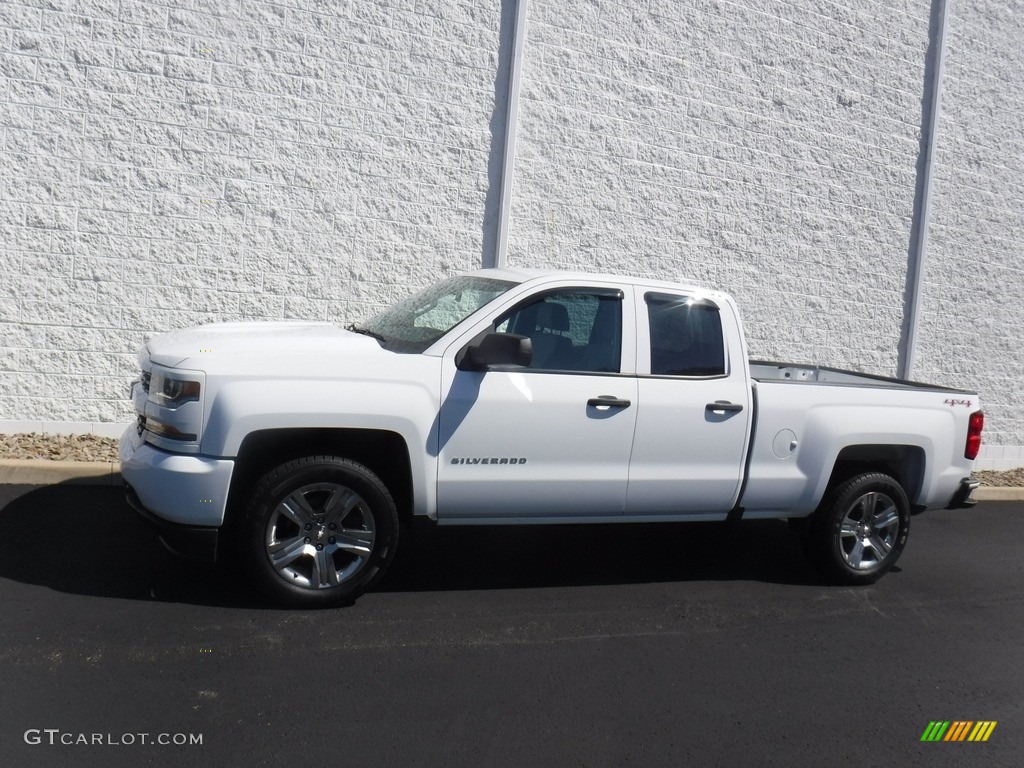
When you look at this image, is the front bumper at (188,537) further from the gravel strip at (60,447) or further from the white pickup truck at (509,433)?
the gravel strip at (60,447)

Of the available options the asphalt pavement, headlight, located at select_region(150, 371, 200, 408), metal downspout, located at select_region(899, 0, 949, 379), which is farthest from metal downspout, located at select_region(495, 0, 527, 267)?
metal downspout, located at select_region(899, 0, 949, 379)

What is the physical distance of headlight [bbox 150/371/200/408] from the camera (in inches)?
205

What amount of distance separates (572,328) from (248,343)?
76.9 inches

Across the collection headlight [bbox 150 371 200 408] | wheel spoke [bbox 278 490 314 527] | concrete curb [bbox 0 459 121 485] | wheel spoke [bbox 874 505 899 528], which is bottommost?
concrete curb [bbox 0 459 121 485]

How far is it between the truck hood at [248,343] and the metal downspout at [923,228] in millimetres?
8436

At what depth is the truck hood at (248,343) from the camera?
5371 mm

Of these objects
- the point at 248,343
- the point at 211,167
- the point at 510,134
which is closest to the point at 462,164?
the point at 510,134

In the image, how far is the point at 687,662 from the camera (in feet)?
17.4

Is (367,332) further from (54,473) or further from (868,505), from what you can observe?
(868,505)

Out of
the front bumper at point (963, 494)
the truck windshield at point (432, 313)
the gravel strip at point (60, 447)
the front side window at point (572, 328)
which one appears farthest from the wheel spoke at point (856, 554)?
the gravel strip at point (60, 447)

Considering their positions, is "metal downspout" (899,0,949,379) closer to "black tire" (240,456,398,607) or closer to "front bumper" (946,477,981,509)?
"front bumper" (946,477,981,509)

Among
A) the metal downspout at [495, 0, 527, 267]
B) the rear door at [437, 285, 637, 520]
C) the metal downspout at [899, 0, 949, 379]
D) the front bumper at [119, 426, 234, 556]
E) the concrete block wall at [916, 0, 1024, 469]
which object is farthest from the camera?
the concrete block wall at [916, 0, 1024, 469]

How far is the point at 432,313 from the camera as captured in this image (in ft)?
21.0

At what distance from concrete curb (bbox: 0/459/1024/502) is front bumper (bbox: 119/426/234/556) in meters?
2.63
